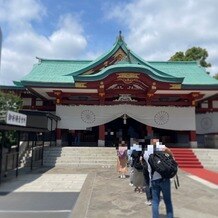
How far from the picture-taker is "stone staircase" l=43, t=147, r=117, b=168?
53.7 feet

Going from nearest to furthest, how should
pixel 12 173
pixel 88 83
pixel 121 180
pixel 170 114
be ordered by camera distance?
pixel 121 180 → pixel 12 173 → pixel 88 83 → pixel 170 114

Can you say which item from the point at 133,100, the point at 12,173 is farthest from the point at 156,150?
the point at 133,100

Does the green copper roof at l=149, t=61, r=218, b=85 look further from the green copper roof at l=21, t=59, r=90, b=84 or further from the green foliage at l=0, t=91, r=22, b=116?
the green foliage at l=0, t=91, r=22, b=116

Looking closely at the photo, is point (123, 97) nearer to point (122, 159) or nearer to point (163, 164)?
point (122, 159)

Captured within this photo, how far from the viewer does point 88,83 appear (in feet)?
62.2

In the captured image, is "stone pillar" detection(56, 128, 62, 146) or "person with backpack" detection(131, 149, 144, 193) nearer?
"person with backpack" detection(131, 149, 144, 193)

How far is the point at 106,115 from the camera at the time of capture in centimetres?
2022

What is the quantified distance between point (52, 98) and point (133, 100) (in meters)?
6.39

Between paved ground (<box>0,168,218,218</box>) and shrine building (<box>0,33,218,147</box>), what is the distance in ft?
28.6

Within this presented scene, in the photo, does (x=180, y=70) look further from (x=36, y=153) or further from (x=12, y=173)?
(x=12, y=173)

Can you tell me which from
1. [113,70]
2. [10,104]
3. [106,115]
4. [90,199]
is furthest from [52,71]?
[90,199]

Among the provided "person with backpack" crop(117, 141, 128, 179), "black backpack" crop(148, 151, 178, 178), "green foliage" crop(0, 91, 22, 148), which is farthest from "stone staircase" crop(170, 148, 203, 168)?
"black backpack" crop(148, 151, 178, 178)

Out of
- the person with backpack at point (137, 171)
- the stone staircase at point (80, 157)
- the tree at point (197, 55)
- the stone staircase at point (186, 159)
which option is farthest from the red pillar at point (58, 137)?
the tree at point (197, 55)

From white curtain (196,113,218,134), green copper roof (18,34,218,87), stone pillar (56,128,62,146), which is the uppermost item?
green copper roof (18,34,218,87)
